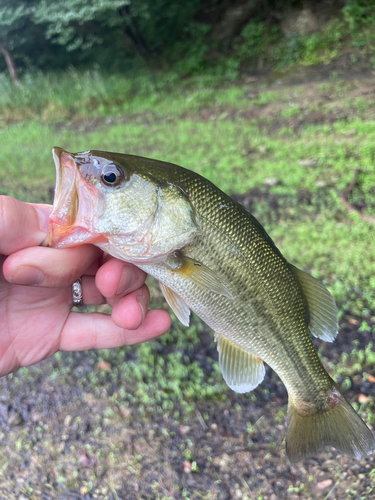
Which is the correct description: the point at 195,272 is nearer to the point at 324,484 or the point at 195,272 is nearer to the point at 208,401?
the point at 208,401

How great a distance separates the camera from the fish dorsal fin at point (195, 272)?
151 cm

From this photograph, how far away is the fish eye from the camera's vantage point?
1396 millimetres

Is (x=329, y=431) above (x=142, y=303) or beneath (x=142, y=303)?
beneath

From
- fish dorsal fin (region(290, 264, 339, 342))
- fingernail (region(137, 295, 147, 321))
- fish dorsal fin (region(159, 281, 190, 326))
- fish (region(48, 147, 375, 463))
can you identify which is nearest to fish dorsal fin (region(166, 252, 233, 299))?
fish (region(48, 147, 375, 463))

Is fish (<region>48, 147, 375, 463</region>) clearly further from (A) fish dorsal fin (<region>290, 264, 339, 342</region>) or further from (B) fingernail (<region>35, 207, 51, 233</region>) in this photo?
(B) fingernail (<region>35, 207, 51, 233</region>)

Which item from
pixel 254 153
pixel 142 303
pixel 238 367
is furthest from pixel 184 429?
pixel 254 153

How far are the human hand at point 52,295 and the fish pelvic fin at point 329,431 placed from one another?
0.93 meters

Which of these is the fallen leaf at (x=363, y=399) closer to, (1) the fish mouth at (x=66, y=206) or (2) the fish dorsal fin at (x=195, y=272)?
(2) the fish dorsal fin at (x=195, y=272)

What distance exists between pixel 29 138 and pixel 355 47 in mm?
10234

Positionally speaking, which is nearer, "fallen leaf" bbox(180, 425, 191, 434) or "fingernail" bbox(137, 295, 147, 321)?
"fingernail" bbox(137, 295, 147, 321)

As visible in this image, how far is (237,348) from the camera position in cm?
181

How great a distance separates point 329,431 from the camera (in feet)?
5.71

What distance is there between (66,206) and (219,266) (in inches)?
29.0

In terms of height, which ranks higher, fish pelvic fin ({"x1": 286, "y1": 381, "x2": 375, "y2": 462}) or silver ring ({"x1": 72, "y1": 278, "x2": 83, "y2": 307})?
silver ring ({"x1": 72, "y1": 278, "x2": 83, "y2": 307})
